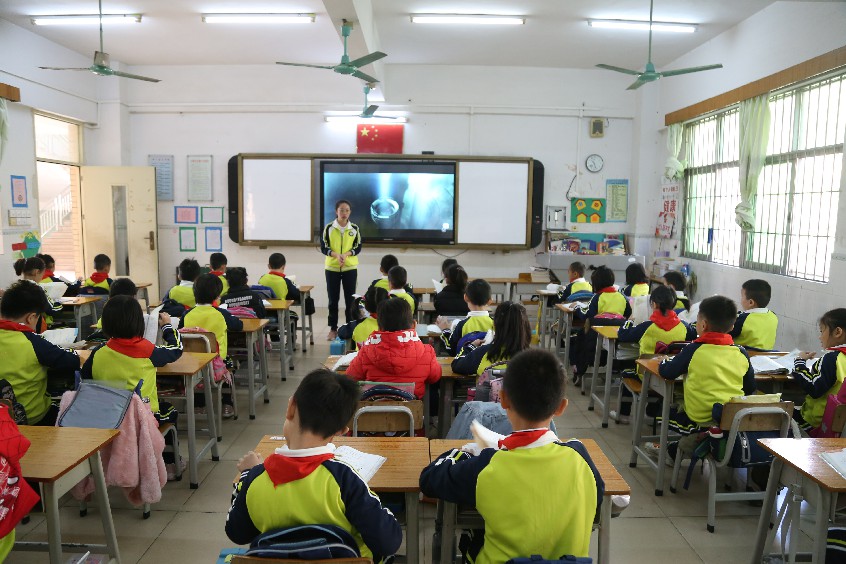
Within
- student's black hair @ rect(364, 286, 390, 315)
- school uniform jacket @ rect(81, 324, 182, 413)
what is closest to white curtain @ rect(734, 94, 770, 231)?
student's black hair @ rect(364, 286, 390, 315)

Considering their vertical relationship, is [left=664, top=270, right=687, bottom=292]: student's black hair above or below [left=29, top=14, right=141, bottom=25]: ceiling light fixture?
below

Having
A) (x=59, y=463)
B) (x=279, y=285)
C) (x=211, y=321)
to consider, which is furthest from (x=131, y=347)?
(x=279, y=285)

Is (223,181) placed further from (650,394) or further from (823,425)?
(823,425)

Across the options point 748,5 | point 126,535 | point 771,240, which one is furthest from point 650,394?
point 748,5

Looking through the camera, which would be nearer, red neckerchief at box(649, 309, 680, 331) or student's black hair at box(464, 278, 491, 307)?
student's black hair at box(464, 278, 491, 307)

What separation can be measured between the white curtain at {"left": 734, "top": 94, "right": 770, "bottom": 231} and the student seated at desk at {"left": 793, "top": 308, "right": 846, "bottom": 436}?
2995 millimetres

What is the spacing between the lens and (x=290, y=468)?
1.30 m

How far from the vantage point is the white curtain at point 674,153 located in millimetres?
7004

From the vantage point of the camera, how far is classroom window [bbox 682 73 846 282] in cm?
466

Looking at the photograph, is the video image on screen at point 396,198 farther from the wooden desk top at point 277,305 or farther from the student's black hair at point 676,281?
the student's black hair at point 676,281

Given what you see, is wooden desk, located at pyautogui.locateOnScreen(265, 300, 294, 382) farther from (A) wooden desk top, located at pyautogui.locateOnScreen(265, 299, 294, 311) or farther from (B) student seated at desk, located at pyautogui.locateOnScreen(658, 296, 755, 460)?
(B) student seated at desk, located at pyautogui.locateOnScreen(658, 296, 755, 460)

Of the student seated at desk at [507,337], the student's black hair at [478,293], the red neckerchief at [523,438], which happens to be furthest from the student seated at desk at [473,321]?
the red neckerchief at [523,438]

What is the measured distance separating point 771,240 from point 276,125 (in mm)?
6059

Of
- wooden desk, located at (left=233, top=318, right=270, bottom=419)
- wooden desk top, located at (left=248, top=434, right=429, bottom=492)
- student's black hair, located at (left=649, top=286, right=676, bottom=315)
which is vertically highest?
student's black hair, located at (left=649, top=286, right=676, bottom=315)
